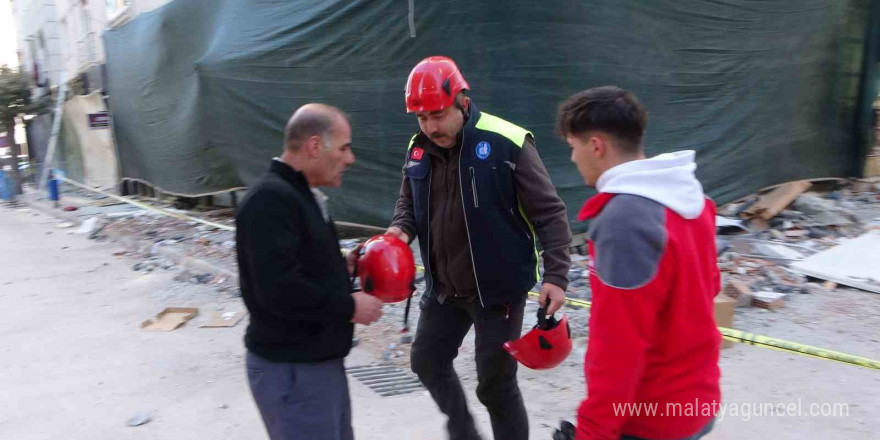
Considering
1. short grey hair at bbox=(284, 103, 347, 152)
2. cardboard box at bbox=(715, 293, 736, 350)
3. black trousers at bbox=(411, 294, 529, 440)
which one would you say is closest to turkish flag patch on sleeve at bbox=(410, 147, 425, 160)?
black trousers at bbox=(411, 294, 529, 440)

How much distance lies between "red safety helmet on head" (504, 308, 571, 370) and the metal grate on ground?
1654 mm

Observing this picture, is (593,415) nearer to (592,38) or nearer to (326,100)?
(592,38)

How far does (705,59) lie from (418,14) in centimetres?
343

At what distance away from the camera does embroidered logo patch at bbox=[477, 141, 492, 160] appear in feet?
8.86

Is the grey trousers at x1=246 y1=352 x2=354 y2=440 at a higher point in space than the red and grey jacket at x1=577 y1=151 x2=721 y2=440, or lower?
lower

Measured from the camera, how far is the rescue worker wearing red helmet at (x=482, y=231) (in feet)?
8.82

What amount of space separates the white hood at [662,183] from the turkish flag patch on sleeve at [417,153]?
1.30m

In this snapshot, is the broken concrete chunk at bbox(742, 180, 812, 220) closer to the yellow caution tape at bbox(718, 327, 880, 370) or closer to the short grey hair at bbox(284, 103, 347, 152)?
the yellow caution tape at bbox(718, 327, 880, 370)

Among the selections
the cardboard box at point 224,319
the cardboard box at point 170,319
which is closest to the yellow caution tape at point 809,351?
the cardboard box at point 224,319

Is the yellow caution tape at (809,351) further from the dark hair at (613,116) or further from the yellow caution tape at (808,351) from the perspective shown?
the dark hair at (613,116)

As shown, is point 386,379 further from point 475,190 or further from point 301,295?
point 301,295


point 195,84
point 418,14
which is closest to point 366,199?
point 418,14

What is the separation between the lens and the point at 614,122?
68.1 inches

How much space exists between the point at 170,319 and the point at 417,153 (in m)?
3.76
